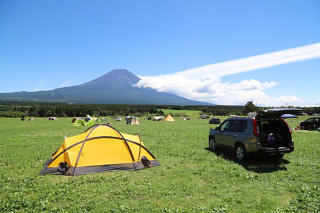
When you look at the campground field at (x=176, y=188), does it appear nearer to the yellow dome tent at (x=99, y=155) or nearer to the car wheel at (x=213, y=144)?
the yellow dome tent at (x=99, y=155)

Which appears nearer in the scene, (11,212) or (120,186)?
(11,212)

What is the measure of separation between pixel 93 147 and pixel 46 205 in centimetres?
332

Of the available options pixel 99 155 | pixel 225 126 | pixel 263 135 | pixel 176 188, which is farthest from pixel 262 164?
pixel 99 155

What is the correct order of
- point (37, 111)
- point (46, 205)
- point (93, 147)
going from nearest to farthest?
point (46, 205), point (93, 147), point (37, 111)

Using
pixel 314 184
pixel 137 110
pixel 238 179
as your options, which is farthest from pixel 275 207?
pixel 137 110

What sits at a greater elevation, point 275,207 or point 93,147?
point 93,147

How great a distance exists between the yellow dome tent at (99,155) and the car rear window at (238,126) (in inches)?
173

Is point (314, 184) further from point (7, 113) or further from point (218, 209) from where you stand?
point (7, 113)

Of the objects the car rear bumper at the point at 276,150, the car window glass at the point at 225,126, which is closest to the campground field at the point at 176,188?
the car rear bumper at the point at 276,150

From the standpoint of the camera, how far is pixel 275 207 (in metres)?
5.13

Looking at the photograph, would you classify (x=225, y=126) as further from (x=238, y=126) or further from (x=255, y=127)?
(x=255, y=127)

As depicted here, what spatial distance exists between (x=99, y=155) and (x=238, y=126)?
22.3 feet

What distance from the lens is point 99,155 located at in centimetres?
Answer: 852

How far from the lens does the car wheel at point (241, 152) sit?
9.30 m
